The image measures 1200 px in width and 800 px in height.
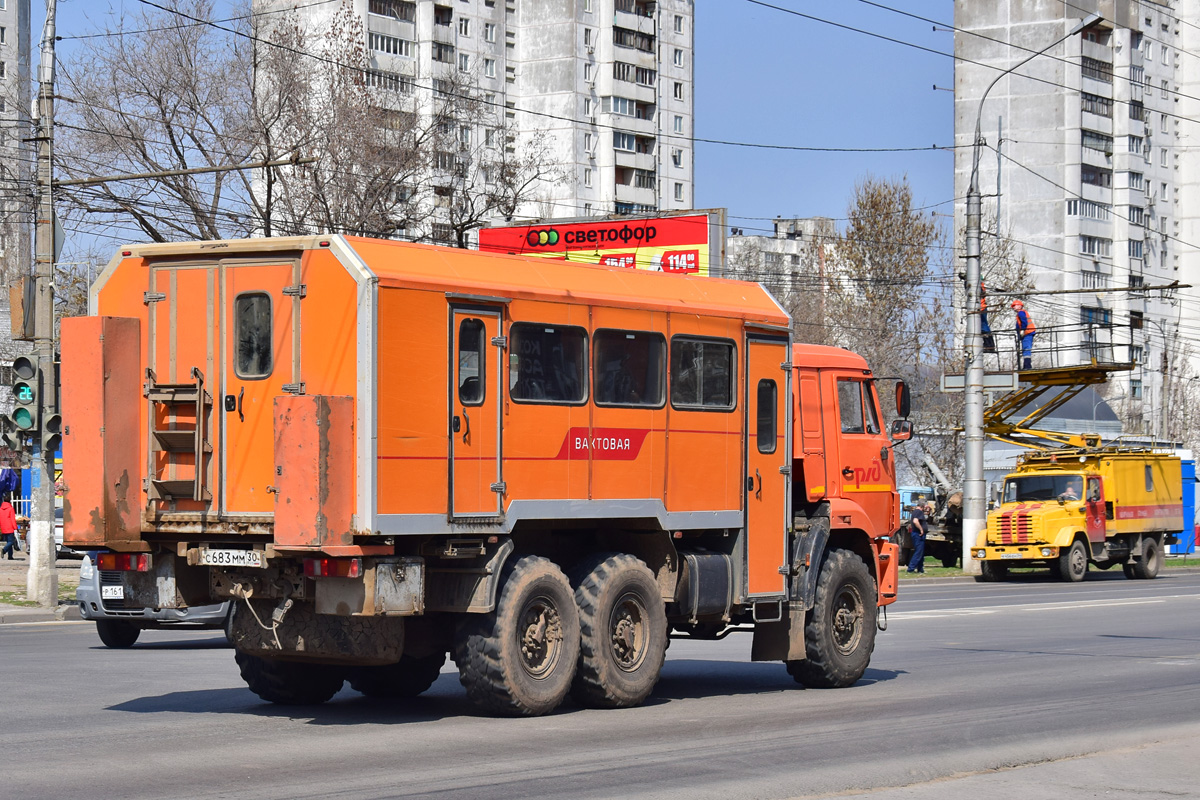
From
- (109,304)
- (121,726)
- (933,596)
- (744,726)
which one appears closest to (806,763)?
(744,726)

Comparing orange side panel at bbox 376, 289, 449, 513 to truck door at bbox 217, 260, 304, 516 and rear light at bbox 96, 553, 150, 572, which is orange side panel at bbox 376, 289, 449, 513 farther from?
rear light at bbox 96, 553, 150, 572

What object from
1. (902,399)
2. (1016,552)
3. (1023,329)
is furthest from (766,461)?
(1023,329)

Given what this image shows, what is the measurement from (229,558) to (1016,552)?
28.1m

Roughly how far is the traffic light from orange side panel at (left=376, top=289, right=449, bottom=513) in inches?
524

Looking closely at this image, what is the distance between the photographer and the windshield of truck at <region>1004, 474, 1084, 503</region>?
3769 centimetres

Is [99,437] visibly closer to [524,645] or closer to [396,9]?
[524,645]

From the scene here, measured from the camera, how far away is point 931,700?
44.7 ft

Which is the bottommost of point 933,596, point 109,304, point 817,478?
point 933,596

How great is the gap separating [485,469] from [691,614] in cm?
263

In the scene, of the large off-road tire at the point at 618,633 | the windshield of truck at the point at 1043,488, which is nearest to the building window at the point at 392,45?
the windshield of truck at the point at 1043,488

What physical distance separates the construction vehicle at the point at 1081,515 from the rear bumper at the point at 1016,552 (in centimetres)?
2

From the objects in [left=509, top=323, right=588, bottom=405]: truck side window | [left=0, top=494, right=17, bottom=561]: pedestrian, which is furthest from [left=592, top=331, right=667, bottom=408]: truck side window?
[left=0, top=494, right=17, bottom=561]: pedestrian

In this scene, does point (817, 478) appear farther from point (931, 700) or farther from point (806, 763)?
point (806, 763)

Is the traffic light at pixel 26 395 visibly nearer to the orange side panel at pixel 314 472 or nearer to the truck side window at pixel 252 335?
the truck side window at pixel 252 335
